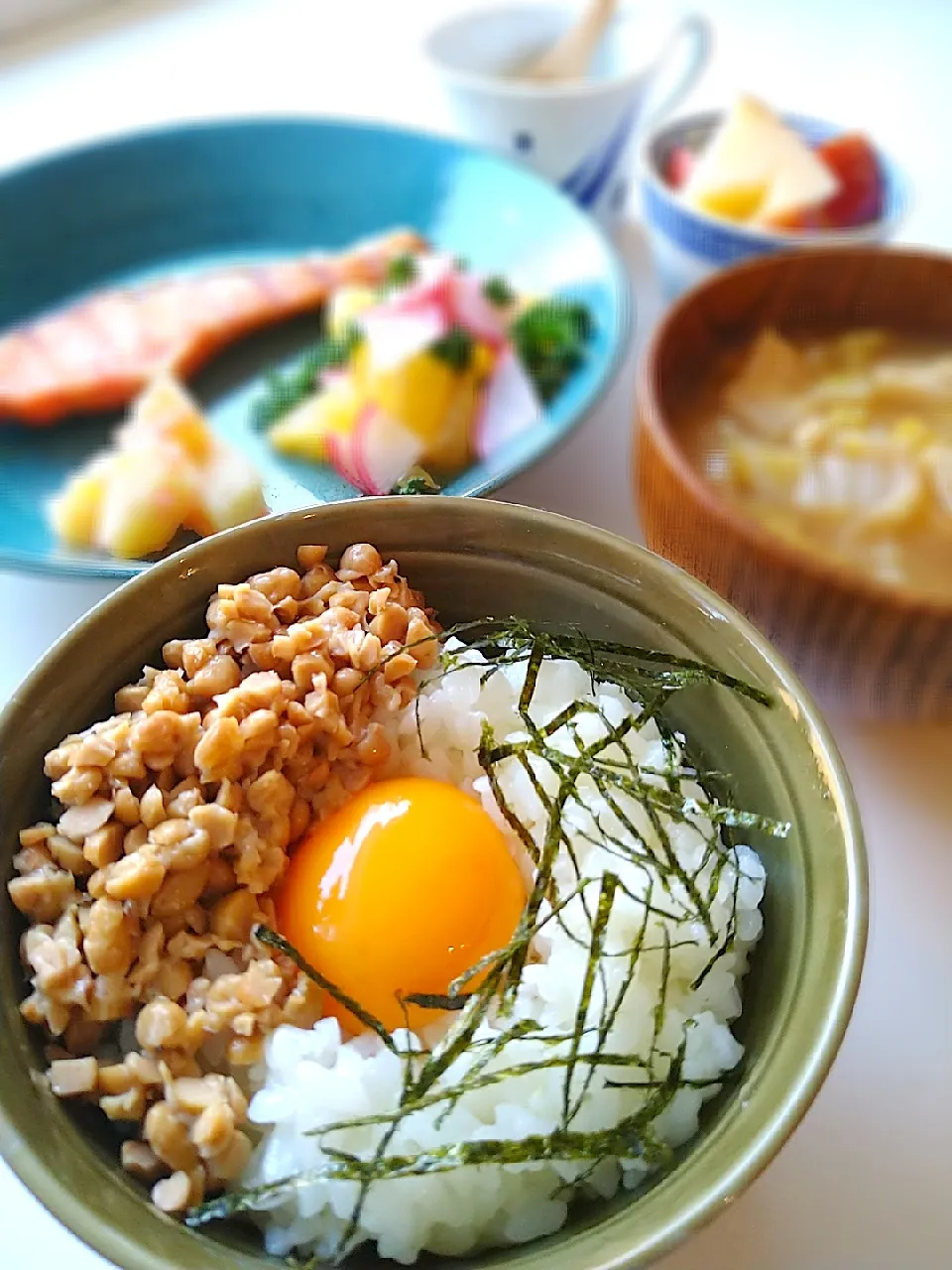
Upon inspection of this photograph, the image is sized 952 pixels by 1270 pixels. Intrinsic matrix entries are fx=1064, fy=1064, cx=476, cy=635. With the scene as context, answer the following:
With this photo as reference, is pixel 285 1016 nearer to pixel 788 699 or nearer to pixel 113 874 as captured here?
pixel 113 874

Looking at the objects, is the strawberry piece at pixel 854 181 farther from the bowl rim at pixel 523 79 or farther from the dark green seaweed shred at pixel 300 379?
the dark green seaweed shred at pixel 300 379

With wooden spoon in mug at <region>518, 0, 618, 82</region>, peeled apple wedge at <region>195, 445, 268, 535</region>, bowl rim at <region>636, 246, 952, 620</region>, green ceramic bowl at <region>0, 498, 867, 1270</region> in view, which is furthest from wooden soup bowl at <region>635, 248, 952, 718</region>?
wooden spoon in mug at <region>518, 0, 618, 82</region>

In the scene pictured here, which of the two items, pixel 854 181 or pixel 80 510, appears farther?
pixel 854 181

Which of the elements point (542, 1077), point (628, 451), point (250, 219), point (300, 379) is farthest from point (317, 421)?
point (542, 1077)

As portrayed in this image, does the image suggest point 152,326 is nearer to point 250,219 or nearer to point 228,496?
point 250,219

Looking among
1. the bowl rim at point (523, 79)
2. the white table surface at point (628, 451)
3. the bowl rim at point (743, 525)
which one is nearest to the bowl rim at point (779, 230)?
the bowl rim at point (523, 79)

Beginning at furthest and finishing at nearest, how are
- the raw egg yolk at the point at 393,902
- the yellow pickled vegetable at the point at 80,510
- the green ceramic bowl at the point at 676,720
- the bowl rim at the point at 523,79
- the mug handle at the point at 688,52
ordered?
the mug handle at the point at 688,52 < the bowl rim at the point at 523,79 < the yellow pickled vegetable at the point at 80,510 < the raw egg yolk at the point at 393,902 < the green ceramic bowl at the point at 676,720
